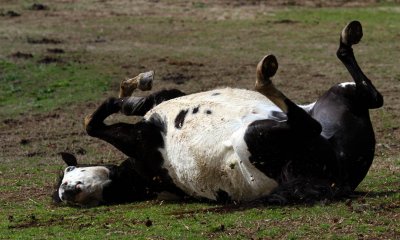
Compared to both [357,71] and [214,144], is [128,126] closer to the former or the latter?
[214,144]

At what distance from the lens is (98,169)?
807 cm

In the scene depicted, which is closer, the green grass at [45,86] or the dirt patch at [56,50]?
the green grass at [45,86]

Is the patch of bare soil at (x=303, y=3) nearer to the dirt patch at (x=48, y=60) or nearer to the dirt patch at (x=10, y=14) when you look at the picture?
the dirt patch at (x=10, y=14)

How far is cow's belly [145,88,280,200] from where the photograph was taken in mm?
7234

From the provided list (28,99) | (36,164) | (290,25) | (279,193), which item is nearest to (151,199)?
(279,193)

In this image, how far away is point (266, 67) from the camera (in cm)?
694

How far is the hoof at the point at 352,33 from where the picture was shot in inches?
306

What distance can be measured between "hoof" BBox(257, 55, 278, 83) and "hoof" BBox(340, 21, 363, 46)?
1109mm

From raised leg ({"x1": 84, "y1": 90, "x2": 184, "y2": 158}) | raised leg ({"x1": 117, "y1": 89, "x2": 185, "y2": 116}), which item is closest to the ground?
raised leg ({"x1": 84, "y1": 90, "x2": 184, "y2": 158})

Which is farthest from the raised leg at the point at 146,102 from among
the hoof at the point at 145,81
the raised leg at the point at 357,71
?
the raised leg at the point at 357,71

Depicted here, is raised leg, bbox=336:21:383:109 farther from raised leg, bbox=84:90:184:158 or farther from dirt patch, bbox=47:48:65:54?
dirt patch, bbox=47:48:65:54

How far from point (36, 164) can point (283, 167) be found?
4.80 metres

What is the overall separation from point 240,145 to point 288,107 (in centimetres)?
49

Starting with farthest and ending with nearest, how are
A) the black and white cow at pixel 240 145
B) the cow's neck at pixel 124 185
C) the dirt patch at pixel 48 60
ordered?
the dirt patch at pixel 48 60
the cow's neck at pixel 124 185
the black and white cow at pixel 240 145
